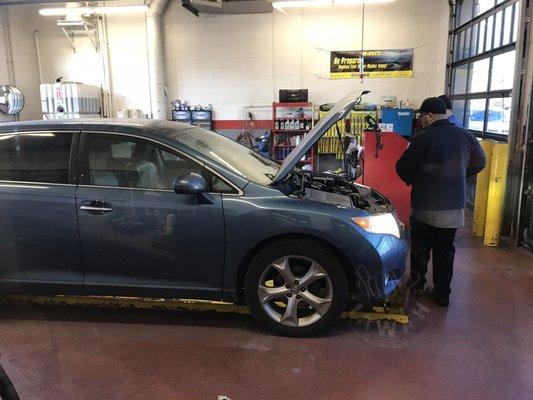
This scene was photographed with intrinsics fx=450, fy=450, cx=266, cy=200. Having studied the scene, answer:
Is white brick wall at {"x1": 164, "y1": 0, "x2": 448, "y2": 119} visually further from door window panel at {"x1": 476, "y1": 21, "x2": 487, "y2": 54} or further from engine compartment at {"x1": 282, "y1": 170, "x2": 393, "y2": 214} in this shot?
engine compartment at {"x1": 282, "y1": 170, "x2": 393, "y2": 214}

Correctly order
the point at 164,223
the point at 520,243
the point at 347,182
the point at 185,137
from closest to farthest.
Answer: the point at 164,223 < the point at 185,137 < the point at 347,182 < the point at 520,243

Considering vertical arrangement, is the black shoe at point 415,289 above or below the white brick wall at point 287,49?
below

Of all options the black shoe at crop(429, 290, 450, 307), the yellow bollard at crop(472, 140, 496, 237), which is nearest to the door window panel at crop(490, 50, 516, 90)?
the yellow bollard at crop(472, 140, 496, 237)

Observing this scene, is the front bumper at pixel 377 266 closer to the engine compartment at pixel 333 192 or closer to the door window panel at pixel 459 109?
the engine compartment at pixel 333 192

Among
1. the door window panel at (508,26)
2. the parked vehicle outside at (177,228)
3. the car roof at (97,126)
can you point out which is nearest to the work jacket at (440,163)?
the parked vehicle outside at (177,228)

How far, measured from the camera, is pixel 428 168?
3.48m

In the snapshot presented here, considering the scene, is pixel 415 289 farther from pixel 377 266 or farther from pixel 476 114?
pixel 476 114

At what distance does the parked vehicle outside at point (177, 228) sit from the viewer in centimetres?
293

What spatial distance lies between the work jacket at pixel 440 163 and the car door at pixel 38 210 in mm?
2525

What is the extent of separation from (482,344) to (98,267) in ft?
8.69

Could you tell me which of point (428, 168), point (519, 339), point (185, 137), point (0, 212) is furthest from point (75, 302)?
point (519, 339)

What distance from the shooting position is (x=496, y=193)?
5.30 m

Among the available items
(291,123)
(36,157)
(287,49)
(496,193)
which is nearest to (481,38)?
(496,193)

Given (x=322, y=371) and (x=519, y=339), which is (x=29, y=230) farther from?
(x=519, y=339)
